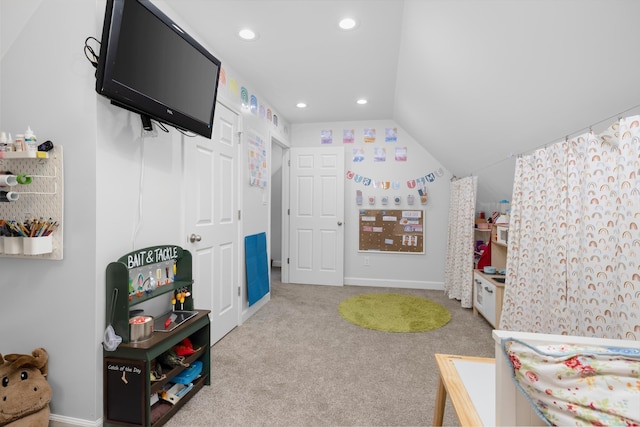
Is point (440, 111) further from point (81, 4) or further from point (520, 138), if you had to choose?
point (81, 4)

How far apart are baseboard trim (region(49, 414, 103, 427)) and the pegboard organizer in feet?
A: 2.68

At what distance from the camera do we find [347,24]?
2.20m

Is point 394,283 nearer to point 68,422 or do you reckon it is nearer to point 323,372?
point 323,372

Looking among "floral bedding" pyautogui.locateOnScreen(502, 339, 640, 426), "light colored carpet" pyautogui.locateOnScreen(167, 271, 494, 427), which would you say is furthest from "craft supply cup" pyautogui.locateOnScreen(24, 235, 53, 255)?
"floral bedding" pyautogui.locateOnScreen(502, 339, 640, 426)

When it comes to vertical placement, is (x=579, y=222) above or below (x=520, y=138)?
below

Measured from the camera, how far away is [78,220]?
154 centimetres

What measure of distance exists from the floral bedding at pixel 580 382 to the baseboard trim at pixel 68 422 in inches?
74.5

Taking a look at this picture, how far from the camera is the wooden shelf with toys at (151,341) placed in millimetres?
1517

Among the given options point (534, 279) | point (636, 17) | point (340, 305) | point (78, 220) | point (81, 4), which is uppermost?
point (81, 4)

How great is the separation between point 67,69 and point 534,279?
285 cm

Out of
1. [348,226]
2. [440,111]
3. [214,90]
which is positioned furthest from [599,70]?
[348,226]

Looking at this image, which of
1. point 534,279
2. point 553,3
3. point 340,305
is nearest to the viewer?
point 553,3

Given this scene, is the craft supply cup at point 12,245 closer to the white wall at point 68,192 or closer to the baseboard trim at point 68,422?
the white wall at point 68,192

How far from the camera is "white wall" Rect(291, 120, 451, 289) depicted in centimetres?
448
